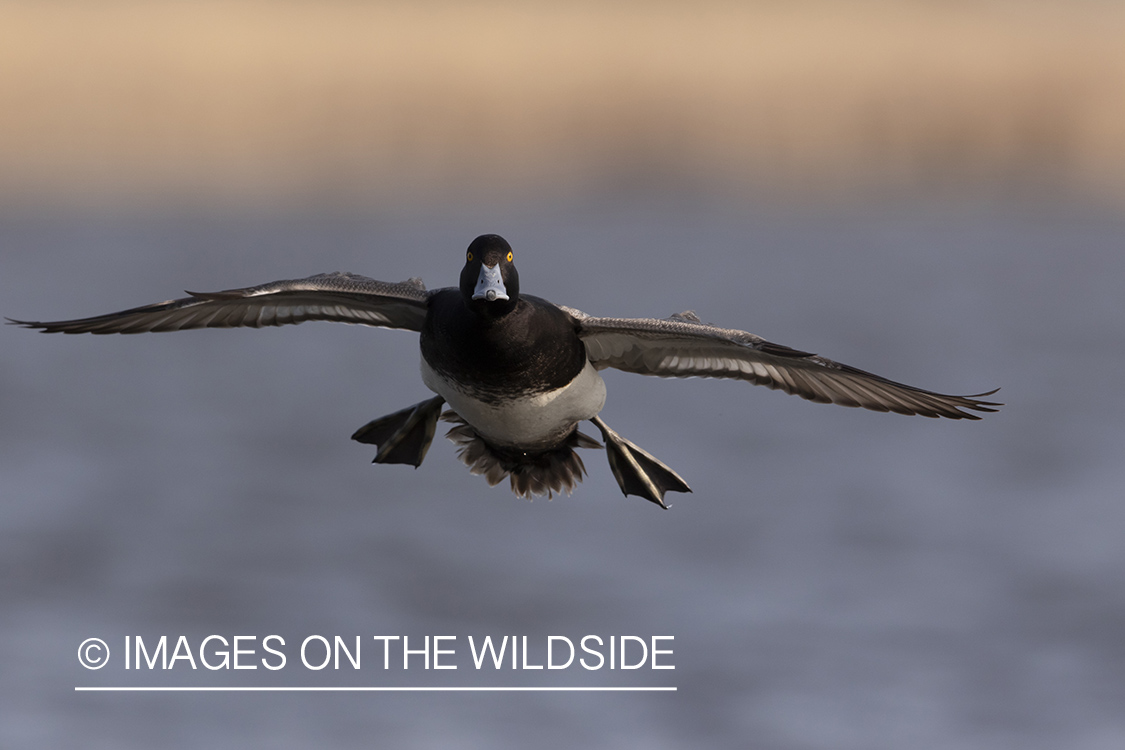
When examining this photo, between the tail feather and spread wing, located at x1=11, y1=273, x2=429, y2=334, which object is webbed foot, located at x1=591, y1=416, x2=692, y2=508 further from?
spread wing, located at x1=11, y1=273, x2=429, y2=334

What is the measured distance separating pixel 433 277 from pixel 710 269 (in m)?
5.84

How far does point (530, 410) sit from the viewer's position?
7.49m

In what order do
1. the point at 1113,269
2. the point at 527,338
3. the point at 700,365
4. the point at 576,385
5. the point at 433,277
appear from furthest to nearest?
1. the point at 1113,269
2. the point at 433,277
3. the point at 700,365
4. the point at 576,385
5. the point at 527,338

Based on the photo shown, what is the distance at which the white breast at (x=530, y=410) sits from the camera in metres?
7.46

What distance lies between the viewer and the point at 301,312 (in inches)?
339

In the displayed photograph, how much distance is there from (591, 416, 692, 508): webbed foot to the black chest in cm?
119

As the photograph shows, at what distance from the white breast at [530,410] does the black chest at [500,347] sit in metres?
0.10

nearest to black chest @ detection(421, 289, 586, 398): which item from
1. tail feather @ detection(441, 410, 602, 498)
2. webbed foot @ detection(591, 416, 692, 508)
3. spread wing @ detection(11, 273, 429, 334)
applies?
spread wing @ detection(11, 273, 429, 334)

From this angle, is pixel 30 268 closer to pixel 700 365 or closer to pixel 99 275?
pixel 99 275

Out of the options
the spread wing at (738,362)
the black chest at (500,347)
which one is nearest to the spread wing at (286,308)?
the black chest at (500,347)

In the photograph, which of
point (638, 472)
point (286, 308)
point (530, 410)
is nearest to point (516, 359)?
point (530, 410)

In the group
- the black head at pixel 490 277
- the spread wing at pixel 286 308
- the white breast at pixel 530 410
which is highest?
the spread wing at pixel 286 308

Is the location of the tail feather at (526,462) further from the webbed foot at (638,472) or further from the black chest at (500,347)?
the black chest at (500,347)

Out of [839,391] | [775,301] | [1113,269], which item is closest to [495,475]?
[839,391]
